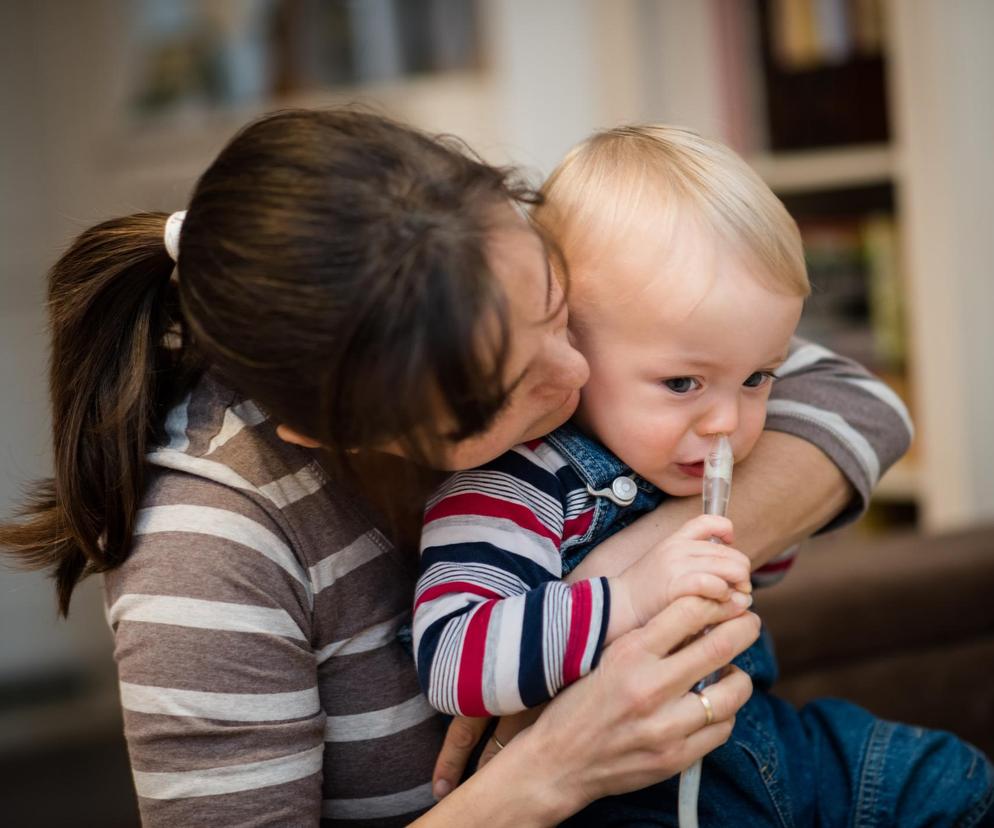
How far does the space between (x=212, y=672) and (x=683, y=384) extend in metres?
0.45

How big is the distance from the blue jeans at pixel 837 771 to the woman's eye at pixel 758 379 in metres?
0.27

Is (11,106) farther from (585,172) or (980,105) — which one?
(585,172)

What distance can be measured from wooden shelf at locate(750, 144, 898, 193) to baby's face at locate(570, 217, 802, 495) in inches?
56.7

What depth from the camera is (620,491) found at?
1060 mm

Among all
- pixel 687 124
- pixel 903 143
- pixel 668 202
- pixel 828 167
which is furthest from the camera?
pixel 687 124

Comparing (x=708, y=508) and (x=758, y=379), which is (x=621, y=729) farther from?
(x=758, y=379)

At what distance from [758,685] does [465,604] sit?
417mm

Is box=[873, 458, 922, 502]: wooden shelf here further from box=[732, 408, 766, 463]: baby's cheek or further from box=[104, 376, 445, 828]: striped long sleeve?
box=[104, 376, 445, 828]: striped long sleeve

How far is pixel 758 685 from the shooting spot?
1.21 metres

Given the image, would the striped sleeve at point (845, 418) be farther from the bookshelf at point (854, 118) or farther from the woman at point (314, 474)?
the bookshelf at point (854, 118)

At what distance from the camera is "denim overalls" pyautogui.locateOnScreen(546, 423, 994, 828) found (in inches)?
41.4

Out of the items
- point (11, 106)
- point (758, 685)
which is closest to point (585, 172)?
point (758, 685)

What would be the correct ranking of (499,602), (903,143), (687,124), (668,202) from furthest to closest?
(687,124) → (903,143) → (668,202) → (499,602)

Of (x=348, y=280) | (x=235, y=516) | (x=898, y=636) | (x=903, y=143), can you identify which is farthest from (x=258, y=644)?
(x=903, y=143)
